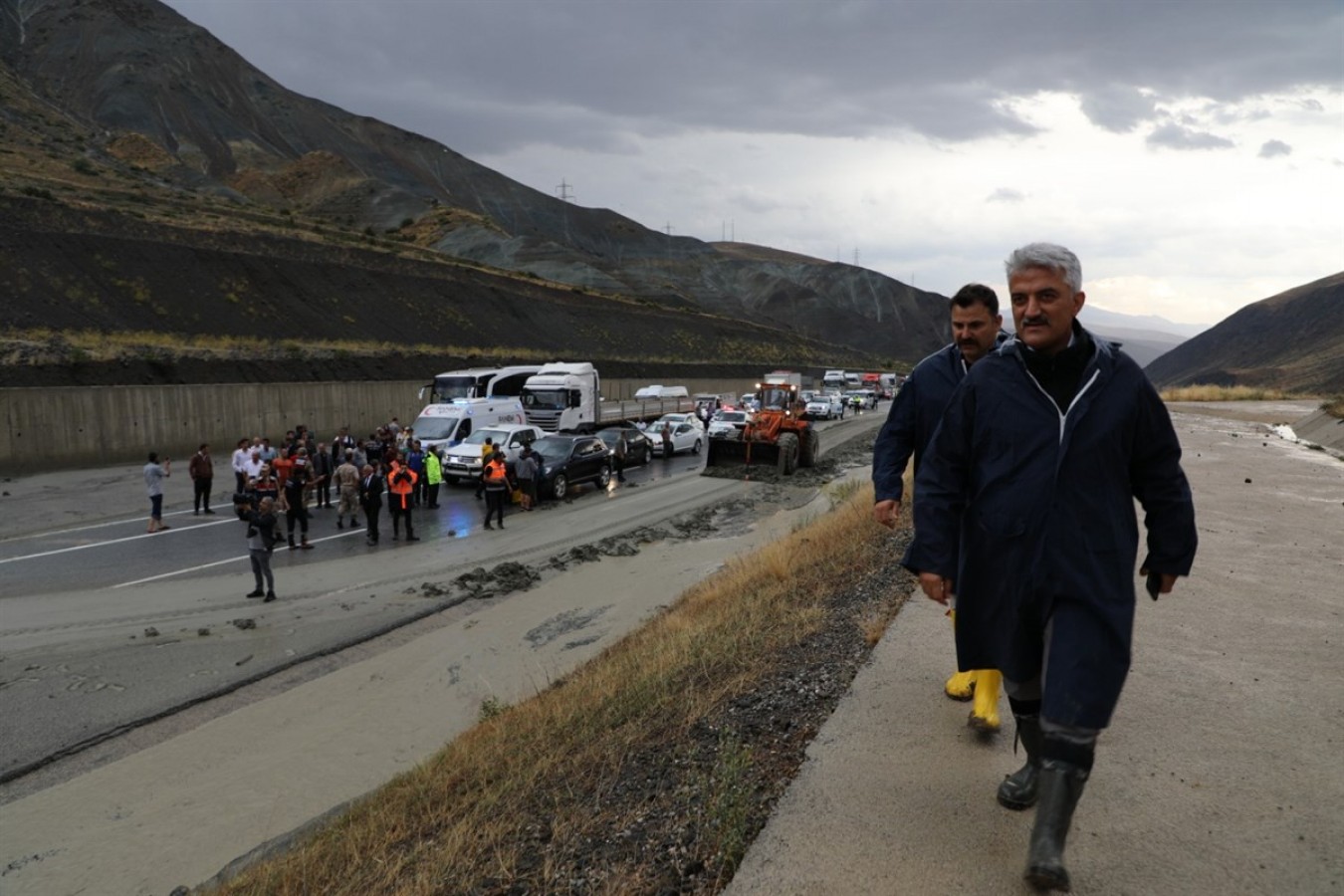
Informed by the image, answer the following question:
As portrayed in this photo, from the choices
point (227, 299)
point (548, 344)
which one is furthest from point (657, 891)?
point (548, 344)

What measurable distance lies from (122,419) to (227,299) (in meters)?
17.9

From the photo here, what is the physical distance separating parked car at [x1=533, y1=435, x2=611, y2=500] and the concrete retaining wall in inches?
528

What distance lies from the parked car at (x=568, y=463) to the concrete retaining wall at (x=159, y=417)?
13.4 m

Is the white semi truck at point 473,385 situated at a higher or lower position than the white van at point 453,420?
higher

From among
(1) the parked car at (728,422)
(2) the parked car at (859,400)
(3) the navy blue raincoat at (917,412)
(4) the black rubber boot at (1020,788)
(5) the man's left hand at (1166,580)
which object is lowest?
(2) the parked car at (859,400)

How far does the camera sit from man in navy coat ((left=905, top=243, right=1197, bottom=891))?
9.89 feet

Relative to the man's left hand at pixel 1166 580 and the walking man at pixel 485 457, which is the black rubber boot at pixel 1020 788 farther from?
the walking man at pixel 485 457

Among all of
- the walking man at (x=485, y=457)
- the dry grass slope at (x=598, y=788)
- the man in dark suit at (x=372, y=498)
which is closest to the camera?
the dry grass slope at (x=598, y=788)

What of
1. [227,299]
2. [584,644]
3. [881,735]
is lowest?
[584,644]

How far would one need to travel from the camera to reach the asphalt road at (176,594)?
377 inches

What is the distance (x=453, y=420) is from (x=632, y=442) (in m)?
6.38

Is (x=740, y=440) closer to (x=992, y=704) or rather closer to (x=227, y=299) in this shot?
(x=992, y=704)

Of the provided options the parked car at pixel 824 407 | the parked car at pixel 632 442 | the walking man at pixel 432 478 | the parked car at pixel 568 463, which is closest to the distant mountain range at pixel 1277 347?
the parked car at pixel 824 407

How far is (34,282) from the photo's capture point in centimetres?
3569
